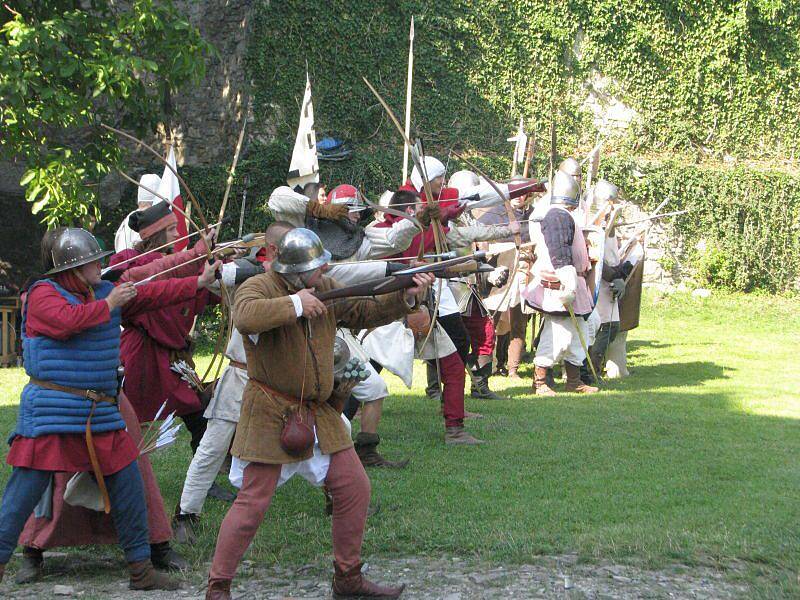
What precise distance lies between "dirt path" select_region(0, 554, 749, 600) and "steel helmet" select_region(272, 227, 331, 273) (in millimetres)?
1433

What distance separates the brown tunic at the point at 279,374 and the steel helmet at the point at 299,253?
0.14 metres

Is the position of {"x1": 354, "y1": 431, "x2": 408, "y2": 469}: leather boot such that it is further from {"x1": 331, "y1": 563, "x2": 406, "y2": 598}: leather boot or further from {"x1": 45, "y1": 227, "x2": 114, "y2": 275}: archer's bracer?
{"x1": 45, "y1": 227, "x2": 114, "y2": 275}: archer's bracer

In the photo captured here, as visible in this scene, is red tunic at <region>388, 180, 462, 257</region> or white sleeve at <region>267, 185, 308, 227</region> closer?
white sleeve at <region>267, 185, 308, 227</region>

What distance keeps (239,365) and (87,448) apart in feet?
3.58

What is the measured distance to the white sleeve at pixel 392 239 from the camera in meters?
6.12

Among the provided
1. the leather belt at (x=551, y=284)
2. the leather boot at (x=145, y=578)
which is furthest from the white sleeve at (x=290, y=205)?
the leather belt at (x=551, y=284)

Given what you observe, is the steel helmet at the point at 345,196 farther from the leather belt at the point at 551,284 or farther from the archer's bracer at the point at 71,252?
the leather belt at the point at 551,284

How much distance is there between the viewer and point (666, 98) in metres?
19.1

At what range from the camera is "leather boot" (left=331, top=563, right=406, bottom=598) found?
4.19m

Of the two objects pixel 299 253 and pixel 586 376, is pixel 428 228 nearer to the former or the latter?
pixel 299 253

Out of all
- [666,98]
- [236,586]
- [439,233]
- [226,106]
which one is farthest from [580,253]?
[666,98]

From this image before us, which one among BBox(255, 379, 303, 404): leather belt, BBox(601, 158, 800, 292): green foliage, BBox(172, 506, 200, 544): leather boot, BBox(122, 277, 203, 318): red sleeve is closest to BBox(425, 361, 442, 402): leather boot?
BBox(172, 506, 200, 544): leather boot

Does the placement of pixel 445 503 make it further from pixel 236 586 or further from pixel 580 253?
pixel 580 253

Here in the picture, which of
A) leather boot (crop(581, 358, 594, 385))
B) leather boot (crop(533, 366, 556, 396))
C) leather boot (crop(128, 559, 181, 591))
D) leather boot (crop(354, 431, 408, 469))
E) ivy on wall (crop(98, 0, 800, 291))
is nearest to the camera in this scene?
leather boot (crop(128, 559, 181, 591))
